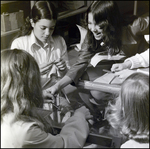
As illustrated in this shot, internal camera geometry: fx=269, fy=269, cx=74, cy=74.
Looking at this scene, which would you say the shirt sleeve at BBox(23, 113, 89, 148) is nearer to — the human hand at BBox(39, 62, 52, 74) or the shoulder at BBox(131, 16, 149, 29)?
the human hand at BBox(39, 62, 52, 74)

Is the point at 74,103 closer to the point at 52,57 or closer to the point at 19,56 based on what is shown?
the point at 52,57

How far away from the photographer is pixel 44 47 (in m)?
1.72

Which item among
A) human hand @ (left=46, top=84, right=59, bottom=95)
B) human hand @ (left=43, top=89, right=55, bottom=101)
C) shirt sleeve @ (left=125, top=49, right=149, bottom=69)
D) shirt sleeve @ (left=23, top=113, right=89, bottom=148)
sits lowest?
shirt sleeve @ (left=23, top=113, right=89, bottom=148)

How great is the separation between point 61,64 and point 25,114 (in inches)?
15.5

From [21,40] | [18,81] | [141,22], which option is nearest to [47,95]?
[18,81]

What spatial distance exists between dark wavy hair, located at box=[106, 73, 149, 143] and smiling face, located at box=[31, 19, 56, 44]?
0.57m

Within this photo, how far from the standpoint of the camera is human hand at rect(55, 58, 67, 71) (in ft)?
5.63

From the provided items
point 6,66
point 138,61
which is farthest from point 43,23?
point 138,61

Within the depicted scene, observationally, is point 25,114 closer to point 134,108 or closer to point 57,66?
point 57,66

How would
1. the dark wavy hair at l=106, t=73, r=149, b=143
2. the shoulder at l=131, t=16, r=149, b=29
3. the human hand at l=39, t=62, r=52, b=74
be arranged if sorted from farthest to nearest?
the human hand at l=39, t=62, r=52, b=74, the shoulder at l=131, t=16, r=149, b=29, the dark wavy hair at l=106, t=73, r=149, b=143

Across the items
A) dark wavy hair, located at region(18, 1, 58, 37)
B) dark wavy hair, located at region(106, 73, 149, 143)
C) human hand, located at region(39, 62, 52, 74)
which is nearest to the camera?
dark wavy hair, located at region(106, 73, 149, 143)

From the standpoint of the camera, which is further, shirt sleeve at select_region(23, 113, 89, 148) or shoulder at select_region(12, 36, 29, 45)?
shoulder at select_region(12, 36, 29, 45)

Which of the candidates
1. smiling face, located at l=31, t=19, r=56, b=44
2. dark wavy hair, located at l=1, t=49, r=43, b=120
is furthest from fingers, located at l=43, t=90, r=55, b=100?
smiling face, located at l=31, t=19, r=56, b=44

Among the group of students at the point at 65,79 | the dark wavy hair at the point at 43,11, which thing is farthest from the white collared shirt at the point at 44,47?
the dark wavy hair at the point at 43,11
